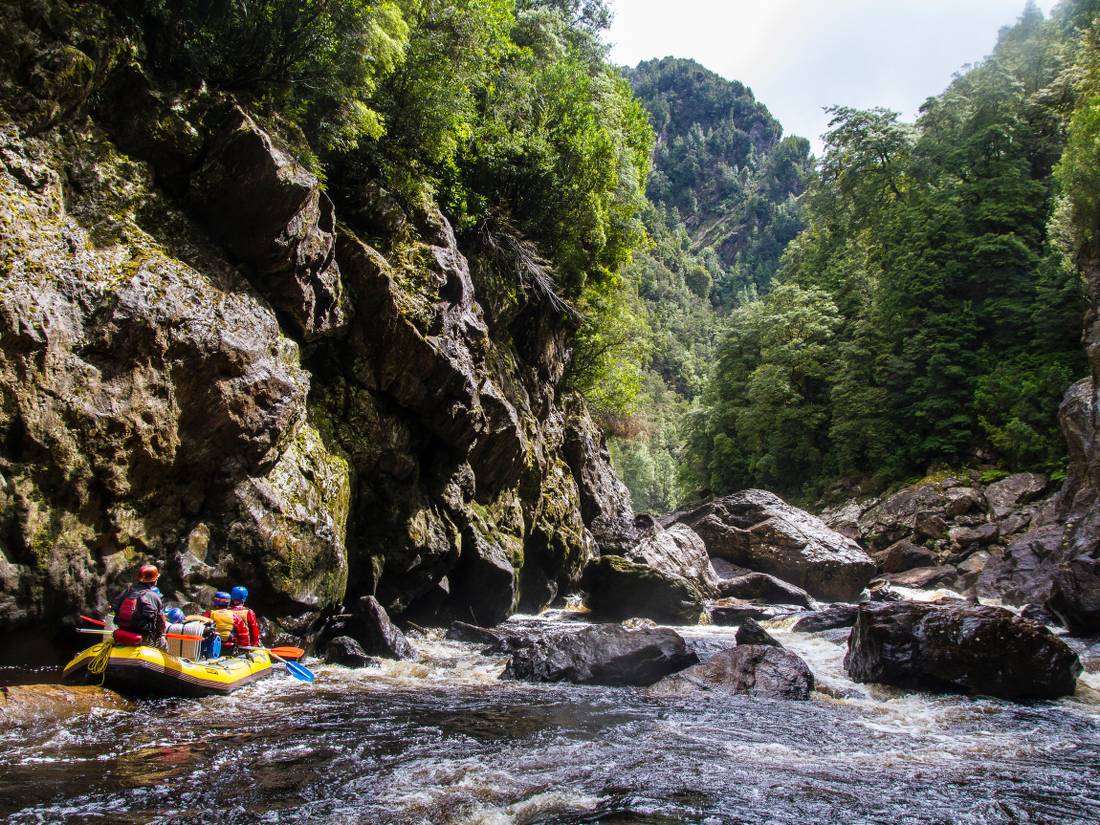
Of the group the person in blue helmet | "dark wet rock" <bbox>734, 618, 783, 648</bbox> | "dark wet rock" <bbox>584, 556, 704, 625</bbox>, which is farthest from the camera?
"dark wet rock" <bbox>584, 556, 704, 625</bbox>

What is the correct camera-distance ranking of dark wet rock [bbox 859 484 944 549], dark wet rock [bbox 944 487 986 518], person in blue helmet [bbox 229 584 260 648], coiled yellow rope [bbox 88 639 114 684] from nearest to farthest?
coiled yellow rope [bbox 88 639 114 684], person in blue helmet [bbox 229 584 260 648], dark wet rock [bbox 944 487 986 518], dark wet rock [bbox 859 484 944 549]

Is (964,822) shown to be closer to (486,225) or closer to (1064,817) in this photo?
(1064,817)

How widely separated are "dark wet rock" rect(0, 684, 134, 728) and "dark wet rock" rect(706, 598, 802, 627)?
1623 centimetres

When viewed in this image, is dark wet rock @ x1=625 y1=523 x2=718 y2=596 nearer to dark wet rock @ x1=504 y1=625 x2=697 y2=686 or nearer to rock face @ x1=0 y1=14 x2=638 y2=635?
rock face @ x1=0 y1=14 x2=638 y2=635

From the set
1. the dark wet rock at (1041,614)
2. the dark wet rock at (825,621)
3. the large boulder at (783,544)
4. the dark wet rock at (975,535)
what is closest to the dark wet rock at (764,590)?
the large boulder at (783,544)

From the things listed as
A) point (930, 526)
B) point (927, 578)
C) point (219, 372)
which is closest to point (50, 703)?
point (219, 372)

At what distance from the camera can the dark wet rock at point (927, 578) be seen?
2372 centimetres

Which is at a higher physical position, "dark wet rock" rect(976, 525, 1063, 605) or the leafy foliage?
the leafy foliage

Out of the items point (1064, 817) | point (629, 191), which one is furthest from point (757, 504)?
point (1064, 817)

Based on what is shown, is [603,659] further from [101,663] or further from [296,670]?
[101,663]

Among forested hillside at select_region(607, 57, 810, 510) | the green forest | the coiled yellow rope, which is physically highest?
forested hillside at select_region(607, 57, 810, 510)

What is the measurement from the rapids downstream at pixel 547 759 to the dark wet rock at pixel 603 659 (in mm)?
1077

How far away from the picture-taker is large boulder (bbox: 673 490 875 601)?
26.8m

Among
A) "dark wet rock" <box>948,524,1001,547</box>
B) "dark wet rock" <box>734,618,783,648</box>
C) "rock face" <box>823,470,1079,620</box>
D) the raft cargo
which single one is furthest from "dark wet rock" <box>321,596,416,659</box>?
"dark wet rock" <box>948,524,1001,547</box>
